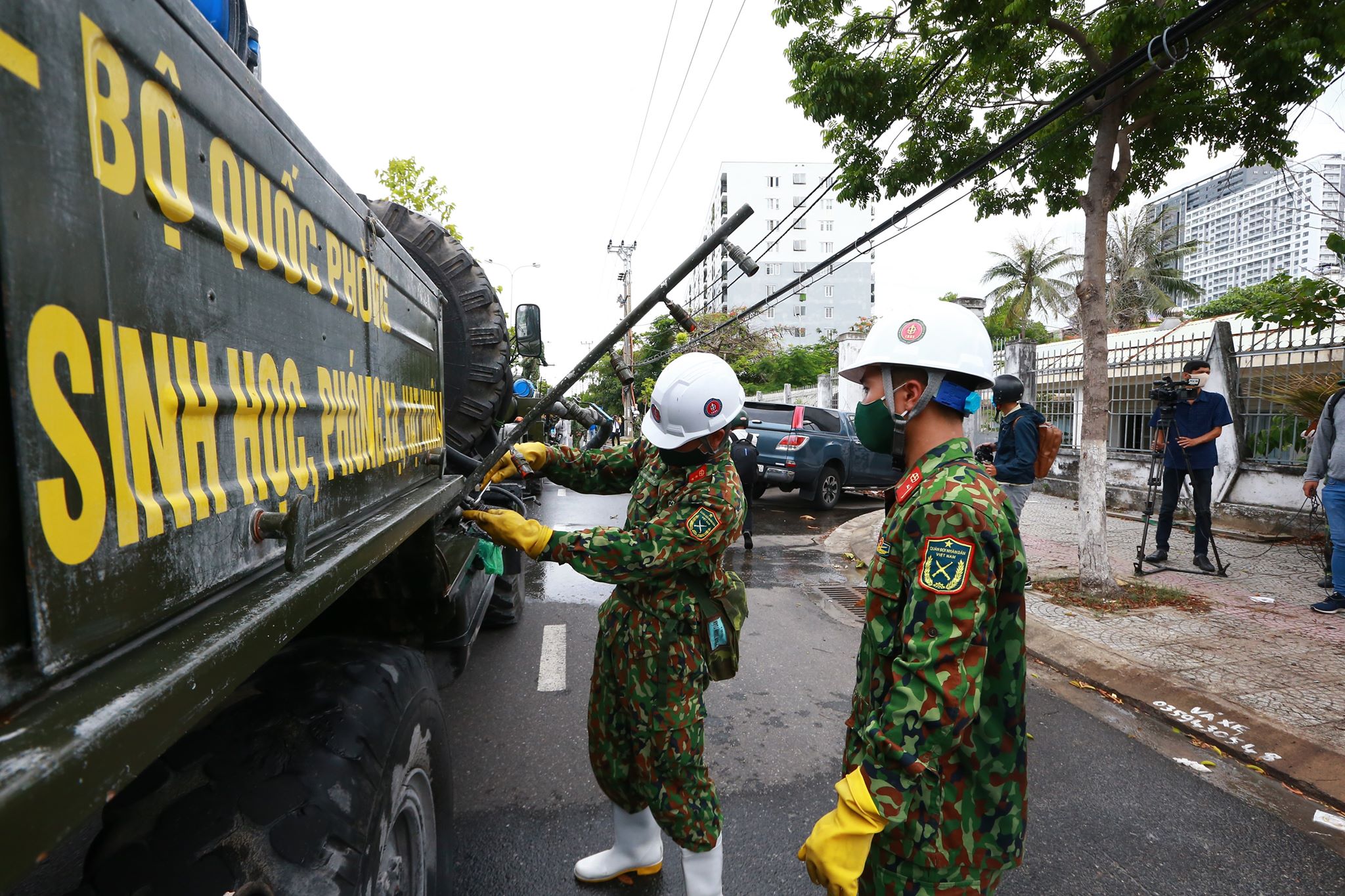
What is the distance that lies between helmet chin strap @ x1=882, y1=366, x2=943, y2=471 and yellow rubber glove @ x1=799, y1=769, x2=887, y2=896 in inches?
27.8

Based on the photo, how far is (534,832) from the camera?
2.71 metres

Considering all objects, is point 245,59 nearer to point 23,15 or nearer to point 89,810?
point 23,15

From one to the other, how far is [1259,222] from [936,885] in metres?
25.2

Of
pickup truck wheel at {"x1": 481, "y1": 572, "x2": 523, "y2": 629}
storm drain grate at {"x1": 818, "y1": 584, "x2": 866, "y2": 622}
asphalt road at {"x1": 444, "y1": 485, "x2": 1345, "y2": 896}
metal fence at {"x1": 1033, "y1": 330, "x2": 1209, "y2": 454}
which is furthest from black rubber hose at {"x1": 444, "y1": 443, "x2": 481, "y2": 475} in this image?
metal fence at {"x1": 1033, "y1": 330, "x2": 1209, "y2": 454}

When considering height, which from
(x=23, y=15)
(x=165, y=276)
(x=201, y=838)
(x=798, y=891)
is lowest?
(x=798, y=891)

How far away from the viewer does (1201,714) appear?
3725 millimetres

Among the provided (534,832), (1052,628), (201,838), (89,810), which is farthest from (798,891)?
(1052,628)

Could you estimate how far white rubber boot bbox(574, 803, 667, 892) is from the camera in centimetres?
240

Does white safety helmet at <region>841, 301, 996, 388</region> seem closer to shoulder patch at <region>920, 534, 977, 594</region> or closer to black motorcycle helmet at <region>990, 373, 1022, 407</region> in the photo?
shoulder patch at <region>920, 534, 977, 594</region>

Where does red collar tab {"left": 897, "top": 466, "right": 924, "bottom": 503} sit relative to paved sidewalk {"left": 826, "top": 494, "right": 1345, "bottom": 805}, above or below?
above

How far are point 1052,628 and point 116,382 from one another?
18.1ft

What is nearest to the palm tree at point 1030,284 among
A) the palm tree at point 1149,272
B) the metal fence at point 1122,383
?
the palm tree at point 1149,272

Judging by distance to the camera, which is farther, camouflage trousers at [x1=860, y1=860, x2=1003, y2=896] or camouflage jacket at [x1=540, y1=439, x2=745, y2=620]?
camouflage jacket at [x1=540, y1=439, x2=745, y2=620]

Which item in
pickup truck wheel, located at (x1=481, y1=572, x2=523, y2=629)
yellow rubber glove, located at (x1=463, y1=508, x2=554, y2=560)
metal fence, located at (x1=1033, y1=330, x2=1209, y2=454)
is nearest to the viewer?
yellow rubber glove, located at (x1=463, y1=508, x2=554, y2=560)
